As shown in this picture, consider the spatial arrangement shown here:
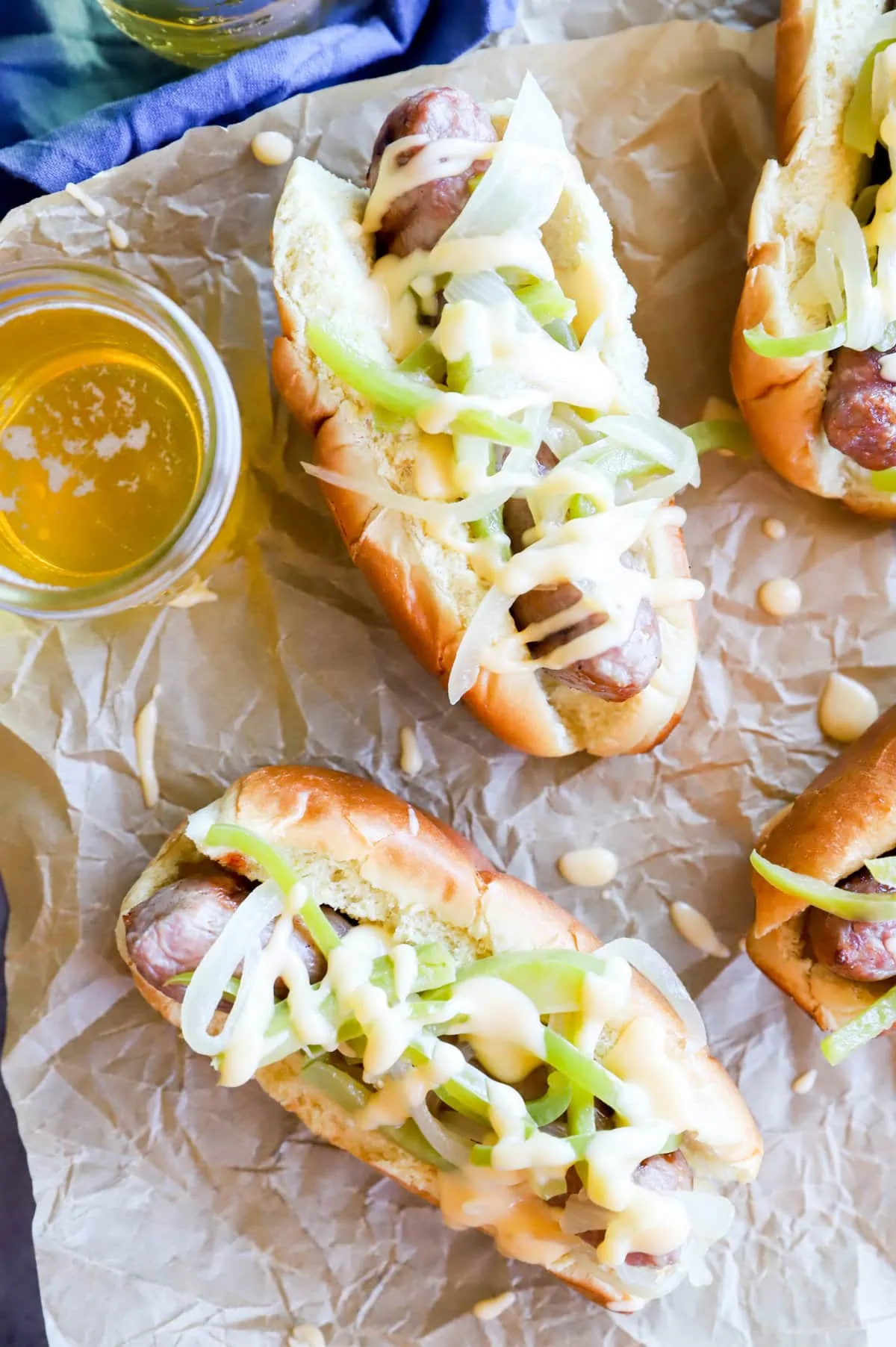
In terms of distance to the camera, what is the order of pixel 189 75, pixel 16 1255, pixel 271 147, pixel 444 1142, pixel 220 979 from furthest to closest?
pixel 16 1255, pixel 189 75, pixel 271 147, pixel 444 1142, pixel 220 979

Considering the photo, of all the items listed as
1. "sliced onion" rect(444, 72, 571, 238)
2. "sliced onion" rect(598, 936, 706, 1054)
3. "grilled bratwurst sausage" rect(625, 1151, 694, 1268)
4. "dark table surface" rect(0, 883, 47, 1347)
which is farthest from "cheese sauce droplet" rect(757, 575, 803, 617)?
"dark table surface" rect(0, 883, 47, 1347)

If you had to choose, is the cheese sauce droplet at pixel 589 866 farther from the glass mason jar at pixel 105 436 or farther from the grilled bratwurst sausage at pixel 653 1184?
the glass mason jar at pixel 105 436

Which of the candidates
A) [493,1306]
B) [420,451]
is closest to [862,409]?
[420,451]

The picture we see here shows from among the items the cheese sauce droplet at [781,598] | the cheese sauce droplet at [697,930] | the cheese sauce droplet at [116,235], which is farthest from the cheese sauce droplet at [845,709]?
the cheese sauce droplet at [116,235]

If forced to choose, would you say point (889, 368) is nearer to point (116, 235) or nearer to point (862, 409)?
point (862, 409)

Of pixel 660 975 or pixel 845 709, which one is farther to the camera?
pixel 845 709
